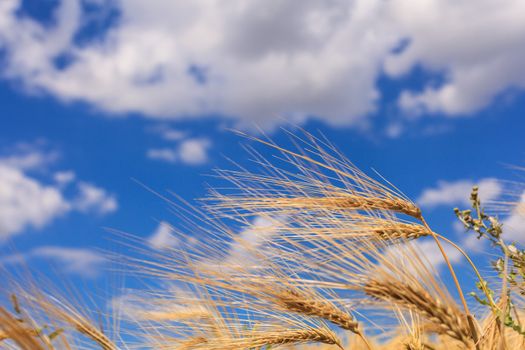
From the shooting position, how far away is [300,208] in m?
2.36

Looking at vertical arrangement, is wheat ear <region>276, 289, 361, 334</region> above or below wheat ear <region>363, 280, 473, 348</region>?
above

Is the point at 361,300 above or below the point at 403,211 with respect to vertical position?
below

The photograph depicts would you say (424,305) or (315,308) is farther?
(315,308)

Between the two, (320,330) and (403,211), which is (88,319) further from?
(403,211)

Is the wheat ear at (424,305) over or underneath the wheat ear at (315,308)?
underneath

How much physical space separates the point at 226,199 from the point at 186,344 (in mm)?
695

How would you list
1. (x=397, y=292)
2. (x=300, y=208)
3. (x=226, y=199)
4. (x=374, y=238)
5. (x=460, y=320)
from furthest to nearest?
(x=226, y=199)
(x=300, y=208)
(x=374, y=238)
(x=397, y=292)
(x=460, y=320)

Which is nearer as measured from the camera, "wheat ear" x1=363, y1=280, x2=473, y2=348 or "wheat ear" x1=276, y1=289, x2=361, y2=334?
"wheat ear" x1=363, y1=280, x2=473, y2=348

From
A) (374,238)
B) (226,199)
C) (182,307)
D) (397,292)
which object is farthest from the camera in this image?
(182,307)

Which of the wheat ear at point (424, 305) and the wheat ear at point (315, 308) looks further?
the wheat ear at point (315, 308)

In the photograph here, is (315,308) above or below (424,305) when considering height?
above

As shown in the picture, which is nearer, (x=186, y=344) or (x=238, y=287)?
(x=238, y=287)

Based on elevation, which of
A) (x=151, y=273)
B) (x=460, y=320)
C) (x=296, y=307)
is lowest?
(x=460, y=320)

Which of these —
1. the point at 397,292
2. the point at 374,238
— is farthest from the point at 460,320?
the point at 374,238
